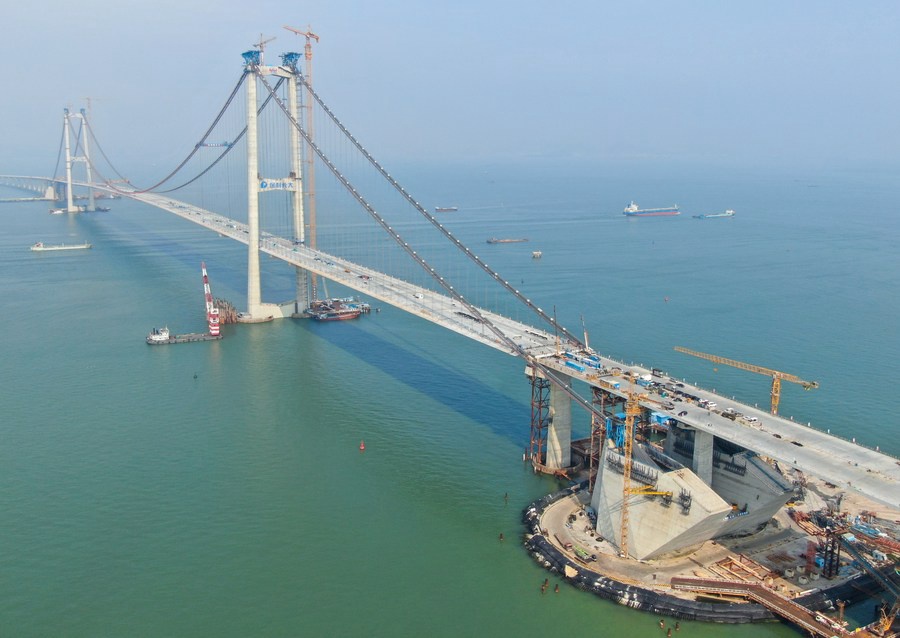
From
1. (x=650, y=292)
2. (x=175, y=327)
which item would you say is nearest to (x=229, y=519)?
(x=175, y=327)

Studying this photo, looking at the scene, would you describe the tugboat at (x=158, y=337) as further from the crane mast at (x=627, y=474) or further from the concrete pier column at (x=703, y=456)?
the concrete pier column at (x=703, y=456)

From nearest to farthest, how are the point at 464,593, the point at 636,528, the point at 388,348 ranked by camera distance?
the point at 464,593 < the point at 636,528 < the point at 388,348

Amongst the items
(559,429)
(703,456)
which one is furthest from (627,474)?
(559,429)

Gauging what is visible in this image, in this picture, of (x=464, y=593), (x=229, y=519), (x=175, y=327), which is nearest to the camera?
(x=464, y=593)

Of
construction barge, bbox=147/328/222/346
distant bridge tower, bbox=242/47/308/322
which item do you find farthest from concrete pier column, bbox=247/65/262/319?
construction barge, bbox=147/328/222/346

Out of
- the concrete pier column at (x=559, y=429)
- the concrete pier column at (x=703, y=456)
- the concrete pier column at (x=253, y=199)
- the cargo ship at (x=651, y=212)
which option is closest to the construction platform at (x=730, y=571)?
the concrete pier column at (x=703, y=456)

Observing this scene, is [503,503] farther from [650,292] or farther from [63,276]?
[63,276]
